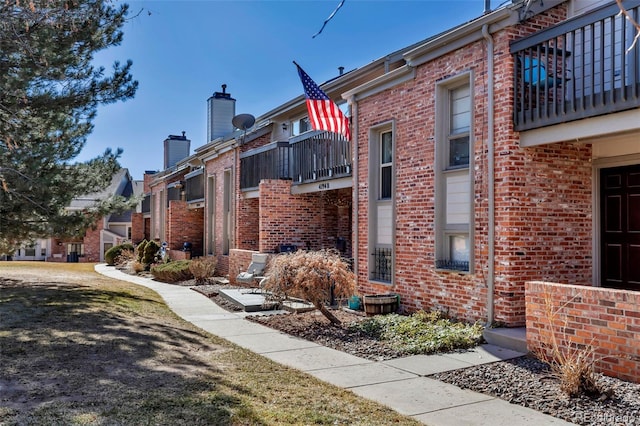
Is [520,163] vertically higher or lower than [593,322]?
higher

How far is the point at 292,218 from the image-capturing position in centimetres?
1647

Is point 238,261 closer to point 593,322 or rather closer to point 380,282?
point 380,282

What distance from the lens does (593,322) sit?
20.6 feet

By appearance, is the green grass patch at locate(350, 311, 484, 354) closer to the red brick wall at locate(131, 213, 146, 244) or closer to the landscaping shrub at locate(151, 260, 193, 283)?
the landscaping shrub at locate(151, 260, 193, 283)

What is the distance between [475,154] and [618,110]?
2273 mm

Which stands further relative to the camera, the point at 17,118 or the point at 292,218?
the point at 292,218

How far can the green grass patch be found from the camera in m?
7.86

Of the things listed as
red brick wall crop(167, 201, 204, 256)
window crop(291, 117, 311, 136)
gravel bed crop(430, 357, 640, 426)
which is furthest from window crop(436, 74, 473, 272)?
red brick wall crop(167, 201, 204, 256)

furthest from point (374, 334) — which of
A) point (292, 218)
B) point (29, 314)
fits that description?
point (292, 218)

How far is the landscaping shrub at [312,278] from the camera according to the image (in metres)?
9.54

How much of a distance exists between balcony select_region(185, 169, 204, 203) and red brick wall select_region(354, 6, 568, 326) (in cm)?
1519

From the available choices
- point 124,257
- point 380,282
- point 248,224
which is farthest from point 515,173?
point 124,257

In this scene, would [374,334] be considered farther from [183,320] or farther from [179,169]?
[179,169]

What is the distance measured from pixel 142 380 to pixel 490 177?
5.53m
